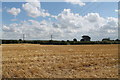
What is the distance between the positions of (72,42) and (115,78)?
239ft

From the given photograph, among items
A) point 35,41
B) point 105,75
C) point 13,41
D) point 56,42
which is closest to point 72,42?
point 56,42

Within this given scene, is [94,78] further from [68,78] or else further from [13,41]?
[13,41]

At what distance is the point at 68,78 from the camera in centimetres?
754

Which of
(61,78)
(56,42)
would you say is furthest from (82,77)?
(56,42)

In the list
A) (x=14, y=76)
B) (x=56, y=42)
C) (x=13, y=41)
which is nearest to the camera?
(x=14, y=76)

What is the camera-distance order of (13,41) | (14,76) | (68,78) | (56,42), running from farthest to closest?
(13,41) < (56,42) < (14,76) < (68,78)

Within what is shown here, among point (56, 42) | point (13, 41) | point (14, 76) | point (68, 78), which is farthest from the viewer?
point (13, 41)

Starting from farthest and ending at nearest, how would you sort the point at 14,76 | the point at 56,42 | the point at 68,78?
the point at 56,42
the point at 14,76
the point at 68,78

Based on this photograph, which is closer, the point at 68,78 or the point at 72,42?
the point at 68,78

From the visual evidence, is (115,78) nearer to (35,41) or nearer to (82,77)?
(82,77)

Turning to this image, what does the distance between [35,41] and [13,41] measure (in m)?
13.0

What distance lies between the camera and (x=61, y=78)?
7566 millimetres

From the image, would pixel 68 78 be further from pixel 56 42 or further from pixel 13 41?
pixel 13 41

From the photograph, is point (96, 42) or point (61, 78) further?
point (96, 42)
